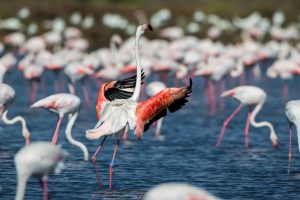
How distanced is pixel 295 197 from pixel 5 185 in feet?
10.5

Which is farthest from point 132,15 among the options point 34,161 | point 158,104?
point 34,161

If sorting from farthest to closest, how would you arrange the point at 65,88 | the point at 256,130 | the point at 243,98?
the point at 65,88 < the point at 256,130 < the point at 243,98

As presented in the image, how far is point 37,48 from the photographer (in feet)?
86.2

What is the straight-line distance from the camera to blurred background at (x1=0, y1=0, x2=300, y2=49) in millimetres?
34438

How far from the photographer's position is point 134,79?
11.4 metres

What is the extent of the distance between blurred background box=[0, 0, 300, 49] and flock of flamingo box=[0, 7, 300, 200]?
423mm

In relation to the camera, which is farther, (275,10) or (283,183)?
(275,10)

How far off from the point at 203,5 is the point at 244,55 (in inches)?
657

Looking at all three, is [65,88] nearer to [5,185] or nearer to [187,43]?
[187,43]

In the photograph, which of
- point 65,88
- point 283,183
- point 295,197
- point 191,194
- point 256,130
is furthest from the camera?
point 65,88

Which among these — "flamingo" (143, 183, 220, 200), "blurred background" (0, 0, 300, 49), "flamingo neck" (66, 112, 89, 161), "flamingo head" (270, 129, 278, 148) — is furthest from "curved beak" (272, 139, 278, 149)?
"blurred background" (0, 0, 300, 49)

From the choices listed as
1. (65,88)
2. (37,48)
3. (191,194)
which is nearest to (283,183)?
(191,194)

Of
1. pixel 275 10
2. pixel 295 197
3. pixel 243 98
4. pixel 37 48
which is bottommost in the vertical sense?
pixel 295 197

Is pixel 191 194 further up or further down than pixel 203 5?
further down
